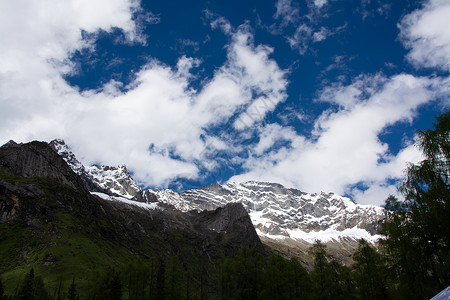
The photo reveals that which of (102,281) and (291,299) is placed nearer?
(291,299)

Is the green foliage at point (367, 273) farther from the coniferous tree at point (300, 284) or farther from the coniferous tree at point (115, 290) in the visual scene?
the coniferous tree at point (115, 290)

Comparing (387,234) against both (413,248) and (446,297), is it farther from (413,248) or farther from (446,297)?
(446,297)

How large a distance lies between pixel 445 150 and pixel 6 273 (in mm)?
156822

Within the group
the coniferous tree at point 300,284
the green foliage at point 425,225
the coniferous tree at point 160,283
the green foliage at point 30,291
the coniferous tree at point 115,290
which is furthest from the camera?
the green foliage at point 30,291

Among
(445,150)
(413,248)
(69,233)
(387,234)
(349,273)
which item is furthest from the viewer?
(69,233)

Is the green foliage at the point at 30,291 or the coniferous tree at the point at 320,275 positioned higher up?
the green foliage at the point at 30,291

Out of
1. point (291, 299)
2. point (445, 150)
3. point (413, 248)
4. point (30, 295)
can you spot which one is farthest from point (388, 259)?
point (30, 295)

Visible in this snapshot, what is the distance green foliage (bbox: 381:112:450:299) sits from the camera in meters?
26.4

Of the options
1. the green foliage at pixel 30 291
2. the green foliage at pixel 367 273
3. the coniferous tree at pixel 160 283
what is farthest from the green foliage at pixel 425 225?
the green foliage at pixel 30 291

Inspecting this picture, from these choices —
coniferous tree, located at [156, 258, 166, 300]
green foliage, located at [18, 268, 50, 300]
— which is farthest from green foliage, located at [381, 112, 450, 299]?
green foliage, located at [18, 268, 50, 300]

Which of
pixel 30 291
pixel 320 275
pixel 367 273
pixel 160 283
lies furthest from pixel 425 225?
pixel 30 291

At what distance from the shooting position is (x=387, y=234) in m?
32.3

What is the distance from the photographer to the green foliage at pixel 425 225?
86.6ft

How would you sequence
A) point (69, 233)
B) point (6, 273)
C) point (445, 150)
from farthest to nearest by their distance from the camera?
1. point (69, 233)
2. point (6, 273)
3. point (445, 150)
